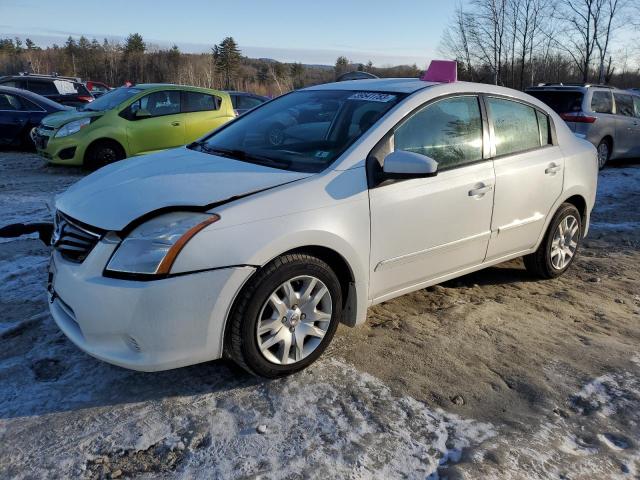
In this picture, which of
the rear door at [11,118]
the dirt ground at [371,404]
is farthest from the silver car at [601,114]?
the rear door at [11,118]

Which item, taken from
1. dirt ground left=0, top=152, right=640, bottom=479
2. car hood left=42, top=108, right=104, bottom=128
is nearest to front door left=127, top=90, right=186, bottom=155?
car hood left=42, top=108, right=104, bottom=128

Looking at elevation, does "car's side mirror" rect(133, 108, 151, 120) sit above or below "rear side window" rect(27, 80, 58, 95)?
below

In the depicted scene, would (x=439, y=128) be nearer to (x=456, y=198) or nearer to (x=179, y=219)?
(x=456, y=198)

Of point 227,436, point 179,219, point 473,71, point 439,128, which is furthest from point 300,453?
point 473,71

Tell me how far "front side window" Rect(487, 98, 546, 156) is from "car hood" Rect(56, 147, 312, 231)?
172cm

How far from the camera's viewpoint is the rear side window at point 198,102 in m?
9.97

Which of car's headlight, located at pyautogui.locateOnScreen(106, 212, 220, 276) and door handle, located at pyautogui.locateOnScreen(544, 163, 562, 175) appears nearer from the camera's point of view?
car's headlight, located at pyautogui.locateOnScreen(106, 212, 220, 276)

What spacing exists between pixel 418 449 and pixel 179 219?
5.06 feet

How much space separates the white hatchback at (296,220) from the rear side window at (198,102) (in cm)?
603

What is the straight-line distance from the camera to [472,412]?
9.39 ft

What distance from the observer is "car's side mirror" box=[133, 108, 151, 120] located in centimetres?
945

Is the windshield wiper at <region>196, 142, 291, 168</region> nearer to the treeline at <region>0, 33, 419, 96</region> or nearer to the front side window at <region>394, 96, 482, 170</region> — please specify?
the front side window at <region>394, 96, 482, 170</region>

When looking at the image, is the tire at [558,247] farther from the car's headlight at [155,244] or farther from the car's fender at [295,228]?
the car's headlight at [155,244]

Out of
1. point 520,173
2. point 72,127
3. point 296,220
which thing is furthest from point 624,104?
point 296,220
